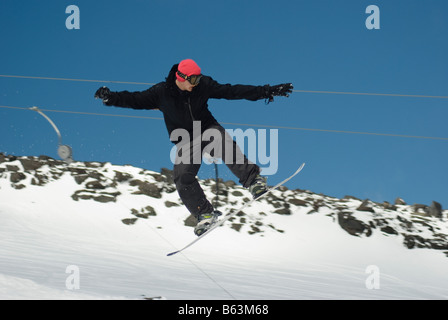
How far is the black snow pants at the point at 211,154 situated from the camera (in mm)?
5395

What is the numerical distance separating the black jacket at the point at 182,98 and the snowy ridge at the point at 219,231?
9.17 ft

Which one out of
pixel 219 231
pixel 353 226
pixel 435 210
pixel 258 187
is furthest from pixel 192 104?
pixel 435 210

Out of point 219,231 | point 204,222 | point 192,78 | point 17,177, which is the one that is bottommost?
point 204,222

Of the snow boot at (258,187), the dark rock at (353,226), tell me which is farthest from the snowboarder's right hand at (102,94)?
the dark rock at (353,226)

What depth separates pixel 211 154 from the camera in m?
5.52

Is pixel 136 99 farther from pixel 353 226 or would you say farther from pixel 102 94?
pixel 353 226

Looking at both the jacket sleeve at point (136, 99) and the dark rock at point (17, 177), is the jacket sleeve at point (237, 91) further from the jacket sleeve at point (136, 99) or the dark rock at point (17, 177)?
the dark rock at point (17, 177)

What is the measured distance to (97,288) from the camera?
4.45 metres

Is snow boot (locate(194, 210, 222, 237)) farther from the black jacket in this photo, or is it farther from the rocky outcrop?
the rocky outcrop

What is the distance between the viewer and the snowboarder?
17.5ft

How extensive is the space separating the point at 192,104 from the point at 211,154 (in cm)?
69

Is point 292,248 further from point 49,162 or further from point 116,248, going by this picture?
point 49,162

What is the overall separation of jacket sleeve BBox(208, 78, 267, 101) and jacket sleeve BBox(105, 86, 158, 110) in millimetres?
737
